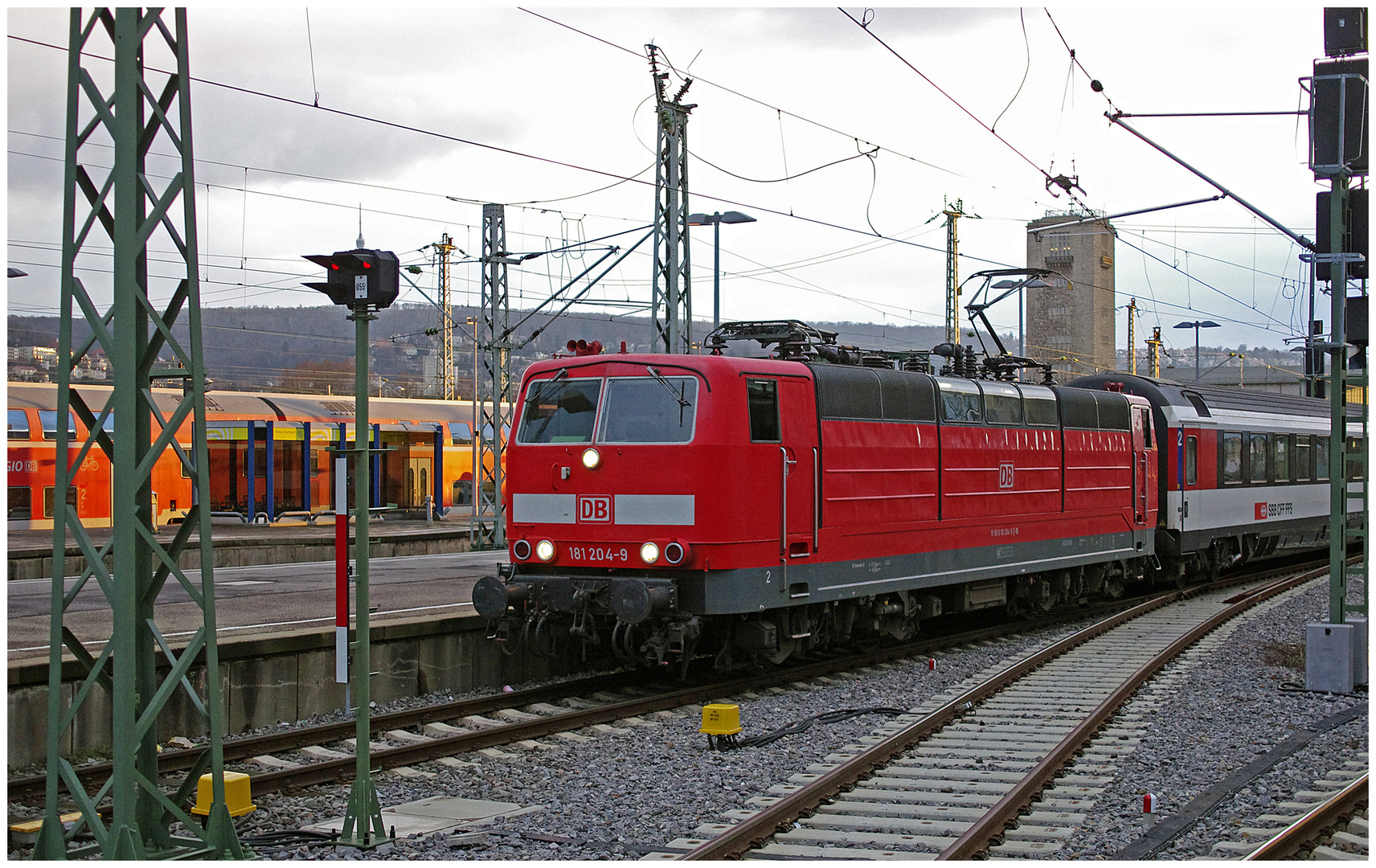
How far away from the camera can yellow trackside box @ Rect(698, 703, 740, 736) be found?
9.91 m

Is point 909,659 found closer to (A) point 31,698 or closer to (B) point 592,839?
(B) point 592,839

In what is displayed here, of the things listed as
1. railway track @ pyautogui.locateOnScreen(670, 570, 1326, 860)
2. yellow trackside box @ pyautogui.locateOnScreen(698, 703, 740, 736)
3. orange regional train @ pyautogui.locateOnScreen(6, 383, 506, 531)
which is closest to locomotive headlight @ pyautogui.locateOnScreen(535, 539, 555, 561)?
yellow trackside box @ pyautogui.locateOnScreen(698, 703, 740, 736)

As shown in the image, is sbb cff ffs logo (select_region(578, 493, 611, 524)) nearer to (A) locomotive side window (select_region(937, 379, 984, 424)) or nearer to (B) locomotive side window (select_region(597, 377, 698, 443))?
(B) locomotive side window (select_region(597, 377, 698, 443))

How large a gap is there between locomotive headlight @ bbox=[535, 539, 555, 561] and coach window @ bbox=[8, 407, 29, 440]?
20537mm

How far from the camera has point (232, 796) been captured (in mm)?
7980

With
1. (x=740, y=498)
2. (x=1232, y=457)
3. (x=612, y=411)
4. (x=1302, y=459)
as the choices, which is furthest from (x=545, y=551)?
(x=1302, y=459)

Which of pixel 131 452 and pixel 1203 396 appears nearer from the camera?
pixel 131 452

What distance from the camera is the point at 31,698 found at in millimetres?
9430

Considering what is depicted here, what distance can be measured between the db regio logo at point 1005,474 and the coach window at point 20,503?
22.4 metres

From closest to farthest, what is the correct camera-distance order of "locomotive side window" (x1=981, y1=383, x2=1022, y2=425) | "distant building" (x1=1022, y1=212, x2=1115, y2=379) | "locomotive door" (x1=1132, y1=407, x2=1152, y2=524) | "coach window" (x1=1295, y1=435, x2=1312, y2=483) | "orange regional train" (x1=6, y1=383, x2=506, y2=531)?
"locomotive side window" (x1=981, y1=383, x2=1022, y2=425) < "locomotive door" (x1=1132, y1=407, x2=1152, y2=524) < "coach window" (x1=1295, y1=435, x2=1312, y2=483) < "orange regional train" (x1=6, y1=383, x2=506, y2=531) < "distant building" (x1=1022, y1=212, x2=1115, y2=379)

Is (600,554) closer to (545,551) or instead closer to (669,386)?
(545,551)

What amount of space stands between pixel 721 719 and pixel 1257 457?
18.0 m

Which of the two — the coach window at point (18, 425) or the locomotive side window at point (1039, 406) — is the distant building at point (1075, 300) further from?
the locomotive side window at point (1039, 406)

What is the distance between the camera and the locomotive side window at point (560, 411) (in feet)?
39.8
